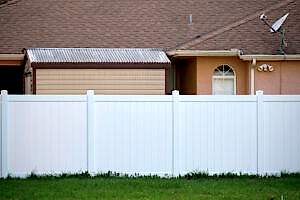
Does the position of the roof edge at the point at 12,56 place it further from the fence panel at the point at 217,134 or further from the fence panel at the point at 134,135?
the fence panel at the point at 217,134

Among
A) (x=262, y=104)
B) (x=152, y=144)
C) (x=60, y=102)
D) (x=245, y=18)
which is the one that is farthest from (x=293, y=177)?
(x=245, y=18)

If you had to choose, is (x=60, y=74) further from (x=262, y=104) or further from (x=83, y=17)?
(x=262, y=104)

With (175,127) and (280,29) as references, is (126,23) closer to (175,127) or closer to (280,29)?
(280,29)

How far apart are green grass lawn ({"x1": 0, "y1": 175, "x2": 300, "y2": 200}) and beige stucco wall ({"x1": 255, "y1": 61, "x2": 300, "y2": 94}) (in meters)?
7.16

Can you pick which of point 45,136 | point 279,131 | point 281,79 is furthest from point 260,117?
point 281,79

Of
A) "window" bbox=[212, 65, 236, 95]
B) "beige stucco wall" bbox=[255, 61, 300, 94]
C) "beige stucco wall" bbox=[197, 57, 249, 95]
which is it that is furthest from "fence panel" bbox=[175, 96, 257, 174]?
"window" bbox=[212, 65, 236, 95]

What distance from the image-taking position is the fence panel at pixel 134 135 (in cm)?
1432

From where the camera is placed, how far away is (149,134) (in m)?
14.4

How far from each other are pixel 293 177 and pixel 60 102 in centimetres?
457

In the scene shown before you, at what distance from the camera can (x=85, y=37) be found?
2341 cm

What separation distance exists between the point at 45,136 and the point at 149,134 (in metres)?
1.91

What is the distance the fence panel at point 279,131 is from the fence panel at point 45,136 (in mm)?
3384

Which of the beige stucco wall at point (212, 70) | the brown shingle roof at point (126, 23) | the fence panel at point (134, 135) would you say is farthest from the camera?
the brown shingle roof at point (126, 23)

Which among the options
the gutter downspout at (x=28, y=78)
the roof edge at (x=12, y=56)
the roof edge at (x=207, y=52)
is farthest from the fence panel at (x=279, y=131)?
the roof edge at (x=12, y=56)
